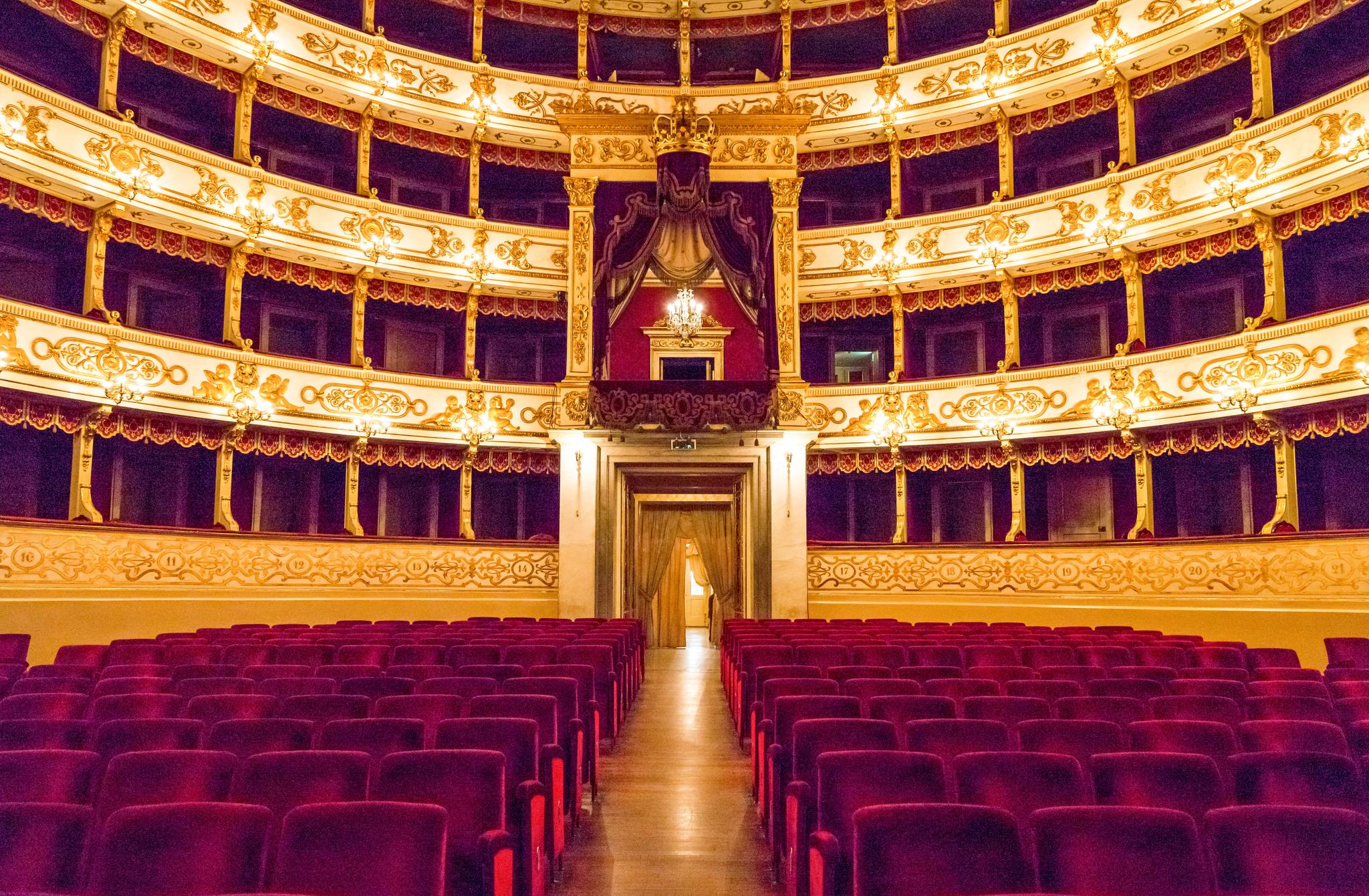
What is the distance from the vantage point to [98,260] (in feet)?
39.5

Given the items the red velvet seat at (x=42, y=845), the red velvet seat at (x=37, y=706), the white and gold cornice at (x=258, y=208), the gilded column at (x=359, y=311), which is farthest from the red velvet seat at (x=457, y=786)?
the gilded column at (x=359, y=311)

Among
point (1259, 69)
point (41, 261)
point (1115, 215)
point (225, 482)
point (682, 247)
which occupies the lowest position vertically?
point (225, 482)

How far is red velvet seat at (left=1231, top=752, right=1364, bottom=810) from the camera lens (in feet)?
11.0

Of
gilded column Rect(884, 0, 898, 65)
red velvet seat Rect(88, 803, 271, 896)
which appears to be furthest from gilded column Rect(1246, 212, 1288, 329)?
red velvet seat Rect(88, 803, 271, 896)

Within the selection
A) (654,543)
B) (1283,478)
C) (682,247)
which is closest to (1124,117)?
(1283,478)

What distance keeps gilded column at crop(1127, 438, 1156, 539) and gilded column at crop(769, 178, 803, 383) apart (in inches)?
198

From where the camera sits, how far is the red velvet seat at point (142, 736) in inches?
150

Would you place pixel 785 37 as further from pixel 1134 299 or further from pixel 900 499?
pixel 900 499

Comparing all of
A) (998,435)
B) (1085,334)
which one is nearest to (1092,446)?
(998,435)

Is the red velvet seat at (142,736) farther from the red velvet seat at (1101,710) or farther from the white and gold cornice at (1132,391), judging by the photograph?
the white and gold cornice at (1132,391)

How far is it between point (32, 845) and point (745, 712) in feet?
16.1

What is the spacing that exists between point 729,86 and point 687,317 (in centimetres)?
414

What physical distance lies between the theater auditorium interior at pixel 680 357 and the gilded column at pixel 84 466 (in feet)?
0.25

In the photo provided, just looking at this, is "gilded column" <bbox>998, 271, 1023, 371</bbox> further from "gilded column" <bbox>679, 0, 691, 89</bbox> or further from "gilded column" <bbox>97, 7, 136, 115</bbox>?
"gilded column" <bbox>97, 7, 136, 115</bbox>
